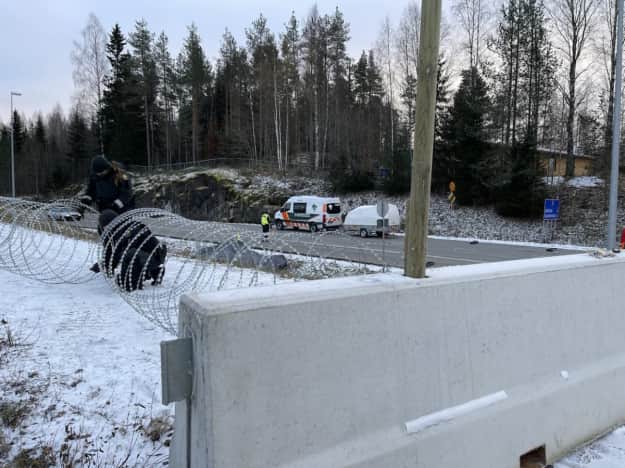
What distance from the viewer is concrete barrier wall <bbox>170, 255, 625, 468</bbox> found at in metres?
1.77

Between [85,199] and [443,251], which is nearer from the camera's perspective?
[85,199]

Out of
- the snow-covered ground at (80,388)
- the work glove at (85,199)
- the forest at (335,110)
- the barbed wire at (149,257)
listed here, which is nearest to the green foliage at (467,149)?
the forest at (335,110)

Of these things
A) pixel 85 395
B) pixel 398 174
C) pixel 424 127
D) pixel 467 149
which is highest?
pixel 467 149

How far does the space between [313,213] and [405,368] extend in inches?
1085

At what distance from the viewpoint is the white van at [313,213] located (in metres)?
29.4

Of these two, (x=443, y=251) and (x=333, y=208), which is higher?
(x=333, y=208)

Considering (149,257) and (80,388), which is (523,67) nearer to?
(149,257)

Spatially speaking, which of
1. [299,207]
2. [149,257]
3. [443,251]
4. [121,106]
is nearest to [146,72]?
[121,106]

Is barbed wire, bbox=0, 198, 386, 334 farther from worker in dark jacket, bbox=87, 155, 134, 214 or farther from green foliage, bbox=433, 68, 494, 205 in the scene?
green foliage, bbox=433, 68, 494, 205

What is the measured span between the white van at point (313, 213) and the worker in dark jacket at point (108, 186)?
70.4ft

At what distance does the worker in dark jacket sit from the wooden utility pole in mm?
6754

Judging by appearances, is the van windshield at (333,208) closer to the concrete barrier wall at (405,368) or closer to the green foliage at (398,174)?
the green foliage at (398,174)

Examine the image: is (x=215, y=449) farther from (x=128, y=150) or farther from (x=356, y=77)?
(x=128, y=150)

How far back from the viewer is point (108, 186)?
811 centimetres
